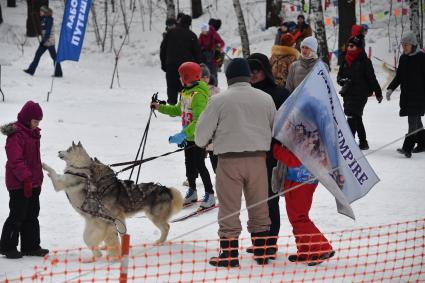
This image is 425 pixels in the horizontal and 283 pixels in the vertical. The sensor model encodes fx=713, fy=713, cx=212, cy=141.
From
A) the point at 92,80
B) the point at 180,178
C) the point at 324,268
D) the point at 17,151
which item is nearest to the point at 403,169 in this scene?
the point at 180,178

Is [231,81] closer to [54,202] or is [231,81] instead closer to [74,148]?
[74,148]

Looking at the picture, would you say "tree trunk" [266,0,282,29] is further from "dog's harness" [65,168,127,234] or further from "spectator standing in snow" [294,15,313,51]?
"dog's harness" [65,168,127,234]

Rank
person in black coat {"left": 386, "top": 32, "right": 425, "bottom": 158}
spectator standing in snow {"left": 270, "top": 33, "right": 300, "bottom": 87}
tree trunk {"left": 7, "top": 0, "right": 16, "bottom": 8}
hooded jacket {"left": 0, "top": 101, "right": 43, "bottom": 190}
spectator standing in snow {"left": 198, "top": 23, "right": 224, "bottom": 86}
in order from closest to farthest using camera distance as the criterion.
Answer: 1. hooded jacket {"left": 0, "top": 101, "right": 43, "bottom": 190}
2. spectator standing in snow {"left": 270, "top": 33, "right": 300, "bottom": 87}
3. person in black coat {"left": 386, "top": 32, "right": 425, "bottom": 158}
4. spectator standing in snow {"left": 198, "top": 23, "right": 224, "bottom": 86}
5. tree trunk {"left": 7, "top": 0, "right": 16, "bottom": 8}

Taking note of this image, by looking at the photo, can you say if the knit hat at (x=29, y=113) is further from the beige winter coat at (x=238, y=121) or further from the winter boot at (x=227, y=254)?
the winter boot at (x=227, y=254)

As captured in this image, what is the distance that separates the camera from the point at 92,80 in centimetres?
1883

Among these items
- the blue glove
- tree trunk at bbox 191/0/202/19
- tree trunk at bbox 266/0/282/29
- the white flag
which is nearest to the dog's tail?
the blue glove

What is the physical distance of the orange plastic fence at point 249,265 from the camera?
5750 mm

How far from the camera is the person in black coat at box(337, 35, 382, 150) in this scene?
34.6 feet

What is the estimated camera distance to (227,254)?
6000 millimetres

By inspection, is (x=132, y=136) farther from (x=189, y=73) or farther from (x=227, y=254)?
(x=227, y=254)

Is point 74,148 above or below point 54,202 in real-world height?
above

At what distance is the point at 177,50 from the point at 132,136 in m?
2.35

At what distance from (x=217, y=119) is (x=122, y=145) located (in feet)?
18.9

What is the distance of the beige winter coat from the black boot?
2.52 ft
